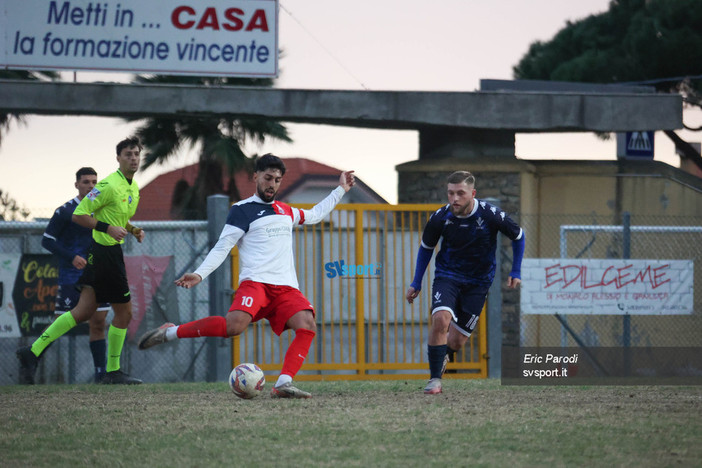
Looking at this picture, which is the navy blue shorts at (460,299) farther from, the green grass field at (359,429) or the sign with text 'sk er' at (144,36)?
the sign with text 'sk er' at (144,36)

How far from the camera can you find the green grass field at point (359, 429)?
566cm

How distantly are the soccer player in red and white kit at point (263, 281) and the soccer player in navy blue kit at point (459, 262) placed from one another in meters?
1.05

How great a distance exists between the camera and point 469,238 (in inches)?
356

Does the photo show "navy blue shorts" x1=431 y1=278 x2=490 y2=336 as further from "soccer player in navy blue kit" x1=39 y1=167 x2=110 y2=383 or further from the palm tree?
the palm tree

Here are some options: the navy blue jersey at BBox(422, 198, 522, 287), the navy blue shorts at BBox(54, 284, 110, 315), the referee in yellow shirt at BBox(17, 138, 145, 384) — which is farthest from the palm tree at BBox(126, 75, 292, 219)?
the navy blue jersey at BBox(422, 198, 522, 287)

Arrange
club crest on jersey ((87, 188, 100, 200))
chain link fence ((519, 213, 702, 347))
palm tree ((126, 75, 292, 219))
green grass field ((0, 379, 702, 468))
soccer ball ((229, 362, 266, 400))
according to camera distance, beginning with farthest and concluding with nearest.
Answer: palm tree ((126, 75, 292, 219)), chain link fence ((519, 213, 702, 347)), club crest on jersey ((87, 188, 100, 200)), soccer ball ((229, 362, 266, 400)), green grass field ((0, 379, 702, 468))

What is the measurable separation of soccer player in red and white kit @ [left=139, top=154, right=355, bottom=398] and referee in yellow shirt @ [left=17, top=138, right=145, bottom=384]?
1532 mm

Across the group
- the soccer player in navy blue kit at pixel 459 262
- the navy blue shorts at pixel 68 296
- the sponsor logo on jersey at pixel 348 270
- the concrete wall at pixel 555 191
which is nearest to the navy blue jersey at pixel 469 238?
the soccer player in navy blue kit at pixel 459 262

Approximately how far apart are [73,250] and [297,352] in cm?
346

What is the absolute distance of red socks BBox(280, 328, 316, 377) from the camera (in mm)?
8539

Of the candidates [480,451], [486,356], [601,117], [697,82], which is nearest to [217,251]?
[480,451]

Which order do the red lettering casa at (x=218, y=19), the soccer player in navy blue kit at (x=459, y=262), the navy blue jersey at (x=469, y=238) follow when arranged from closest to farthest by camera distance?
the soccer player in navy blue kit at (x=459, y=262) < the navy blue jersey at (x=469, y=238) < the red lettering casa at (x=218, y=19)

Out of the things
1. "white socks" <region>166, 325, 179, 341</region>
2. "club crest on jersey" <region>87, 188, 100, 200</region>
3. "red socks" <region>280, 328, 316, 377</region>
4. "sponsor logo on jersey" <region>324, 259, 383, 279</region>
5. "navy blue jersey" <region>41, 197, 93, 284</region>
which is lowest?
"red socks" <region>280, 328, 316, 377</region>

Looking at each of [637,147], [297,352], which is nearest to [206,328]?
[297,352]
